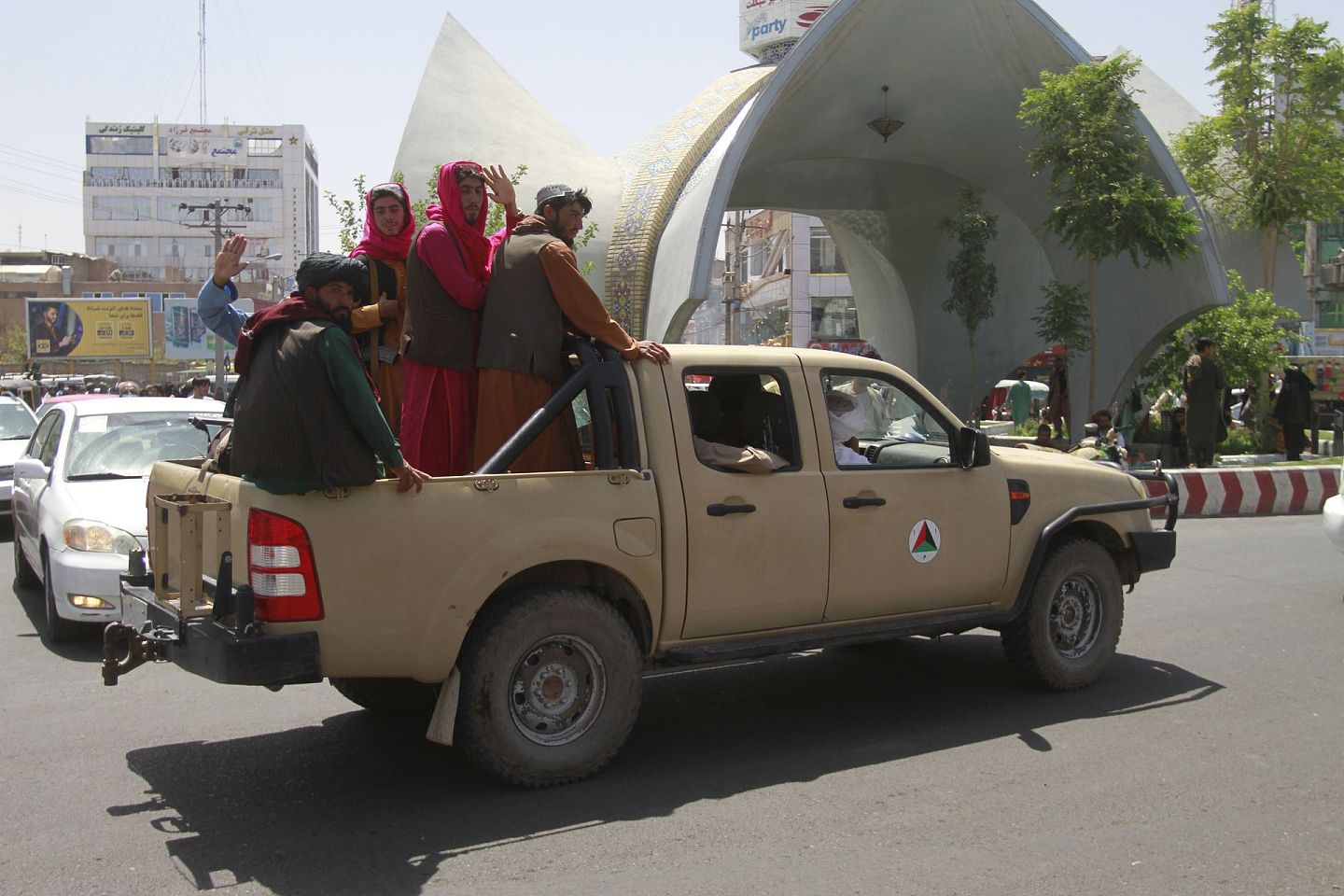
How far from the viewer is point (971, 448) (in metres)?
5.86

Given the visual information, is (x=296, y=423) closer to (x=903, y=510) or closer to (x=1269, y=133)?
(x=903, y=510)

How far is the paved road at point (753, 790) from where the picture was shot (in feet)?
13.1

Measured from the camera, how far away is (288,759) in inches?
209

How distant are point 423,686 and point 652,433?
1713mm

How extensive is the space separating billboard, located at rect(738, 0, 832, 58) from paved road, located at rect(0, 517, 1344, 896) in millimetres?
66565

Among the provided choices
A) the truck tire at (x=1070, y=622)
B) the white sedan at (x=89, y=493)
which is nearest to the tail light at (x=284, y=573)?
the white sedan at (x=89, y=493)

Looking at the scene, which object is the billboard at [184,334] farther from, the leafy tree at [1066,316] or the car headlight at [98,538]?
the car headlight at [98,538]

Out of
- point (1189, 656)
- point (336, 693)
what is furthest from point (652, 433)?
point (1189, 656)

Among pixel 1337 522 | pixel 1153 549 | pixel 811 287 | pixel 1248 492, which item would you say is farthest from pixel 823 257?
pixel 1153 549

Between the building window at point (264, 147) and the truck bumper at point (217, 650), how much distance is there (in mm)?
140129

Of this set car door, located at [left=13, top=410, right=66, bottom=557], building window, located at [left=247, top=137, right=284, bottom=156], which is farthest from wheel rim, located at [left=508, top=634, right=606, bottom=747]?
building window, located at [left=247, top=137, right=284, bottom=156]

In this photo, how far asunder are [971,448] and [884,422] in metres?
0.46

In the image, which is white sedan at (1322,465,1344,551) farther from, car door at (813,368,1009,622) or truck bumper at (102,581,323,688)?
truck bumper at (102,581,323,688)

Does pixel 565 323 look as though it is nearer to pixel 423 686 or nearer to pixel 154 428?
pixel 423 686
